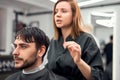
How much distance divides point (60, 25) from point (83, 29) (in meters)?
0.16

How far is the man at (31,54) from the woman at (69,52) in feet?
0.23

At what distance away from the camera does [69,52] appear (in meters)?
1.45

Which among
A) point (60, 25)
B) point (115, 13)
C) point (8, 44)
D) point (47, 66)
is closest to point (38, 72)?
point (47, 66)

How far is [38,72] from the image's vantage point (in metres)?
1.48

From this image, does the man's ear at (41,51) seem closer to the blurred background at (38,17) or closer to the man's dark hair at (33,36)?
the man's dark hair at (33,36)

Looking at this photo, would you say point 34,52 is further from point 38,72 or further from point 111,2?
point 111,2

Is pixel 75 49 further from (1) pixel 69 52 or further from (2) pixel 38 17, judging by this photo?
(2) pixel 38 17

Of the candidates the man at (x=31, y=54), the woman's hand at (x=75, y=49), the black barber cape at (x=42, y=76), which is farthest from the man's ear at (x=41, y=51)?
the woman's hand at (x=75, y=49)

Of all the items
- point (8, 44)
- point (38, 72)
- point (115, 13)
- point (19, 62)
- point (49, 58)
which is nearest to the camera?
point (19, 62)

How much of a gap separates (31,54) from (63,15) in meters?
0.31

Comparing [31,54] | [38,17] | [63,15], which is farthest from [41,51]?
[38,17]

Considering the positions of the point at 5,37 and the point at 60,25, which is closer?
the point at 60,25

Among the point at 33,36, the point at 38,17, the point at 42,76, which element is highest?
the point at 38,17

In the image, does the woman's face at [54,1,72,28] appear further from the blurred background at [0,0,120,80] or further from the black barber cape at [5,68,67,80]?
the blurred background at [0,0,120,80]
